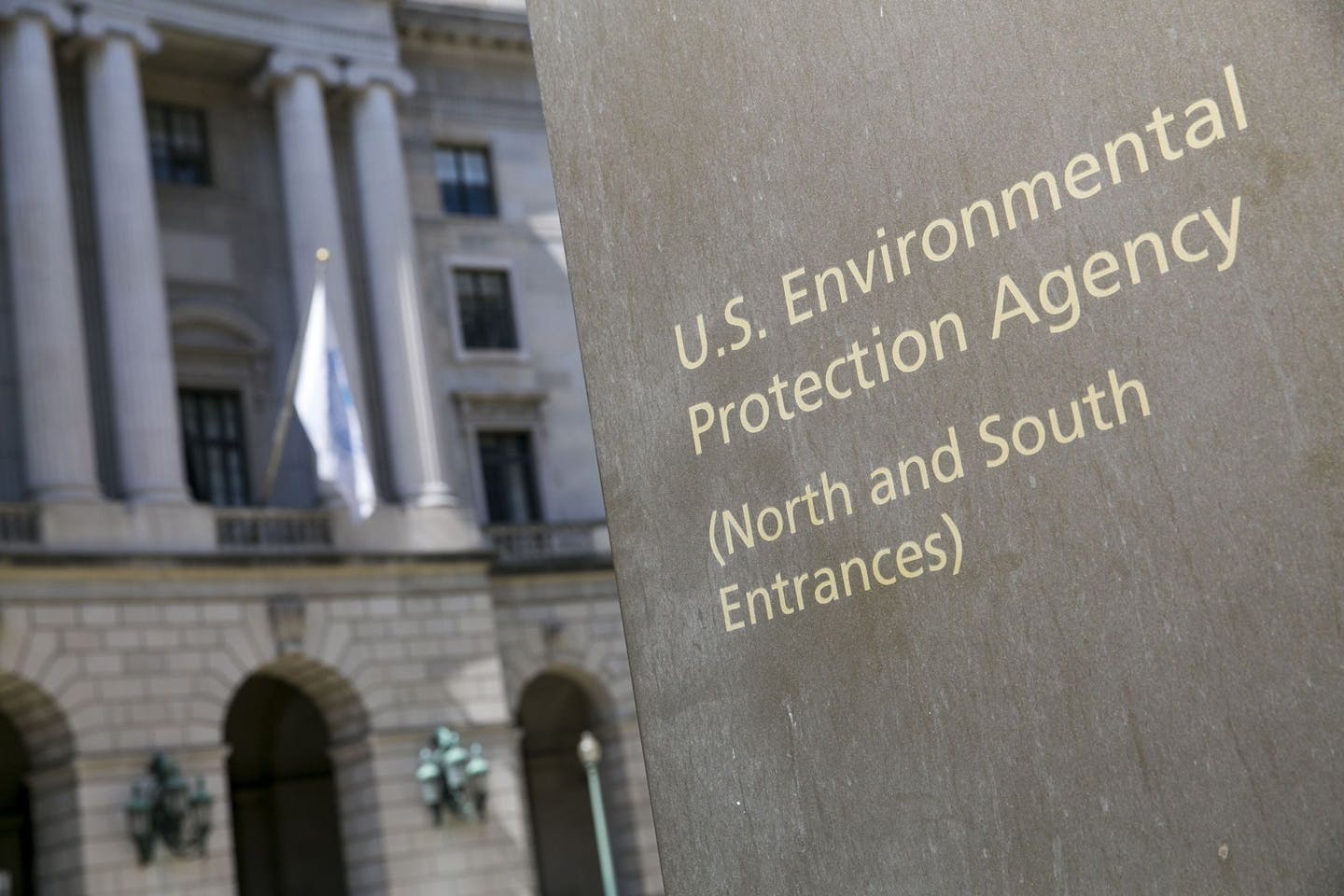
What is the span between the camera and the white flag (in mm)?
27281

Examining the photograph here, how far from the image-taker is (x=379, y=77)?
33406 mm

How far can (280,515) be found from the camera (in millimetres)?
29281

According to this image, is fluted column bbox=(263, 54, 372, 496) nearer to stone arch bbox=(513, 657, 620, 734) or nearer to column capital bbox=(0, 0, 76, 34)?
column capital bbox=(0, 0, 76, 34)

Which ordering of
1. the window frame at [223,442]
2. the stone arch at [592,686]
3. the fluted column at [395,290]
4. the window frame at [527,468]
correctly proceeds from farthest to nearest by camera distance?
1. the window frame at [527,468]
2. the stone arch at [592,686]
3. the fluted column at [395,290]
4. the window frame at [223,442]

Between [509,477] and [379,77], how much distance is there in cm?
871

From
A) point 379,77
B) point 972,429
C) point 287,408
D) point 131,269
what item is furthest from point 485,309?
point 972,429

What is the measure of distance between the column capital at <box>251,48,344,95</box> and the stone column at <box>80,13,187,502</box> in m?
2.66

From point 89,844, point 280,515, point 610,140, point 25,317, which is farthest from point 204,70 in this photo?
point 610,140

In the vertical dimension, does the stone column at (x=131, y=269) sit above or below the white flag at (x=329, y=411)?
above

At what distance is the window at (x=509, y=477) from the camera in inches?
1357

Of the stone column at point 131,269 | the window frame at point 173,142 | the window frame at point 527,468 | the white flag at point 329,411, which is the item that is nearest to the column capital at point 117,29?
the stone column at point 131,269

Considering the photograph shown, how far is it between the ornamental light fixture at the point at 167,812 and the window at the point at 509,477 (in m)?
9.90

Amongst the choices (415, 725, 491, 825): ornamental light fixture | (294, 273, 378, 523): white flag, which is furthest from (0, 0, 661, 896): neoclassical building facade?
(294, 273, 378, 523): white flag

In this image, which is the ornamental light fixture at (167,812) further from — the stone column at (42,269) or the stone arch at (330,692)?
the stone column at (42,269)
